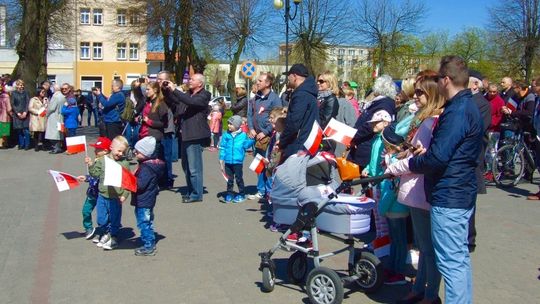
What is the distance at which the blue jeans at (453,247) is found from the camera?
13.6 feet

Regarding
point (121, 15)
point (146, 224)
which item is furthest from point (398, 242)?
point (121, 15)

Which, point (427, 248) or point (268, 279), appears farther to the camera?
point (268, 279)

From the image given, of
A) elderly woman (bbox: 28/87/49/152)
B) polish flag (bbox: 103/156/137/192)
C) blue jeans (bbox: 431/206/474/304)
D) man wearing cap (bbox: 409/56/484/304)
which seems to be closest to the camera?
man wearing cap (bbox: 409/56/484/304)

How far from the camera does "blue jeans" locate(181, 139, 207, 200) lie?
9.26 metres

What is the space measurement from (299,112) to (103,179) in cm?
229

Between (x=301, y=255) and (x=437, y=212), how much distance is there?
163cm

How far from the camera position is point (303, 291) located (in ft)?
17.6

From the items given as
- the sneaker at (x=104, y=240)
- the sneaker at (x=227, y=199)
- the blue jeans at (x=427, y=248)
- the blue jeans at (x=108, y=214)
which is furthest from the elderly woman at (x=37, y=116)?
the blue jeans at (x=427, y=248)

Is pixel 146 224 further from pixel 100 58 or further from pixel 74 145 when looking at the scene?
pixel 100 58

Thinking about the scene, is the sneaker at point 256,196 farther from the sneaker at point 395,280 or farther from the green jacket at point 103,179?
the sneaker at point 395,280

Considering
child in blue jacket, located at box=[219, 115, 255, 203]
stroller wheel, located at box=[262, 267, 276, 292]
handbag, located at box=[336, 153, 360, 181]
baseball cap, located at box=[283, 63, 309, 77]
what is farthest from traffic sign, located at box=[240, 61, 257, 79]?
stroller wheel, located at box=[262, 267, 276, 292]

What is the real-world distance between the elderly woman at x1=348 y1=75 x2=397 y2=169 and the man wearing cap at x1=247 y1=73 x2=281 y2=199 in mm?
2250

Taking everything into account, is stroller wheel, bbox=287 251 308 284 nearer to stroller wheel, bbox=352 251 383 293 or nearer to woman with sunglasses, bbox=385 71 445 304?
stroller wheel, bbox=352 251 383 293

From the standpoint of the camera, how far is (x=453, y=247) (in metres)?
4.18
